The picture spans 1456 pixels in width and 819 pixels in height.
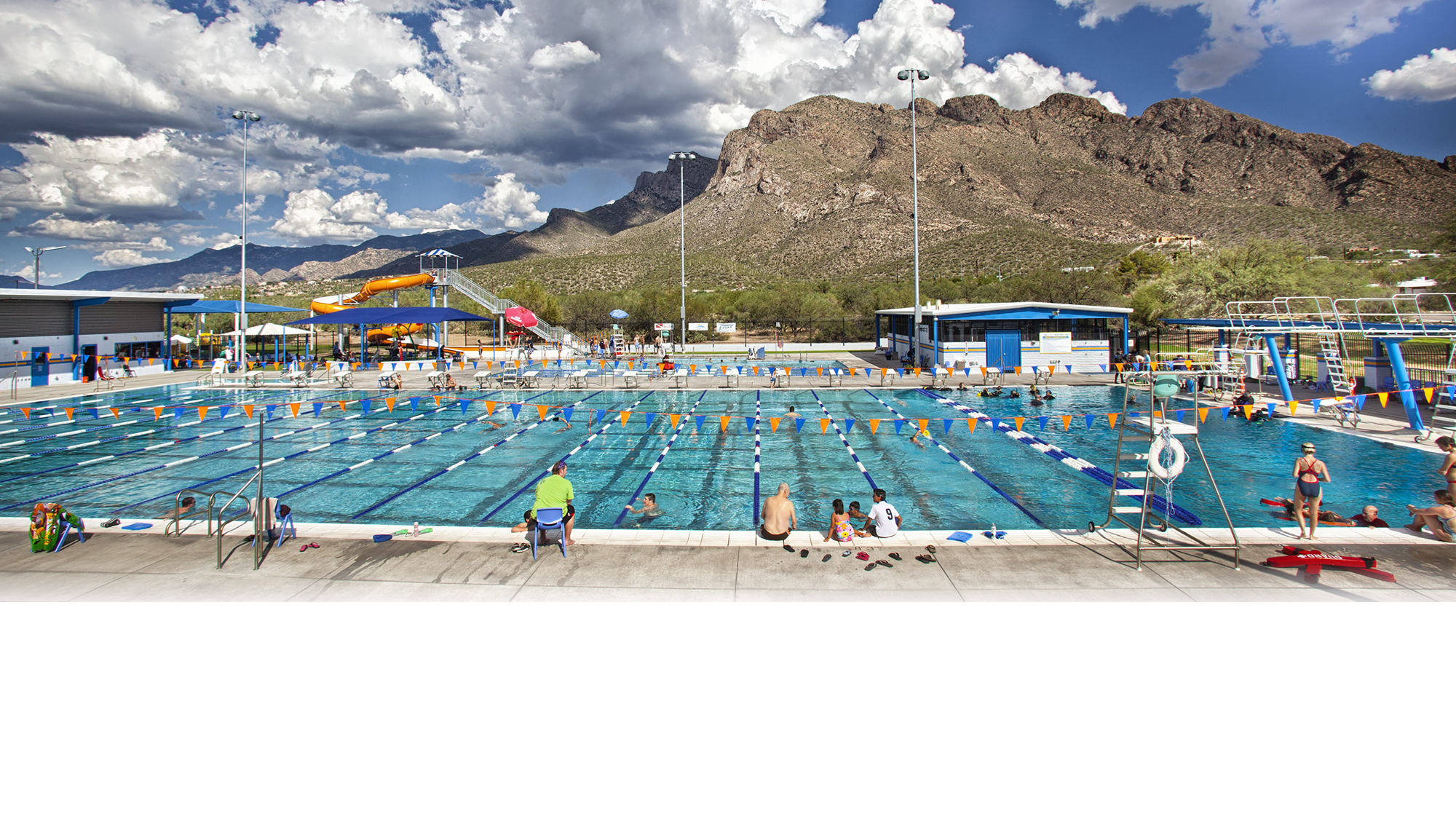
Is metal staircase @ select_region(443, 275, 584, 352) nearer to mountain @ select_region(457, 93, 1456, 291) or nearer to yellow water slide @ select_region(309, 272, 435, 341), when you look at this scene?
yellow water slide @ select_region(309, 272, 435, 341)

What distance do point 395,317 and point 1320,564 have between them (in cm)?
3482

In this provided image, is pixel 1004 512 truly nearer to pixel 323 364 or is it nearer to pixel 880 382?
pixel 880 382

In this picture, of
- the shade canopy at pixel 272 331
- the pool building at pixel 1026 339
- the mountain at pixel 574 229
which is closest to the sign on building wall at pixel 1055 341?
the pool building at pixel 1026 339

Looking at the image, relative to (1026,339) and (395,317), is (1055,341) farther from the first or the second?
(395,317)

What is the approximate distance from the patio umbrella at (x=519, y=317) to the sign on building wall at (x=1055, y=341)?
Answer: 2838cm

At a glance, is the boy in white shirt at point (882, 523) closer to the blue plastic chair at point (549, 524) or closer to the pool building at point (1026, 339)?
the blue plastic chair at point (549, 524)

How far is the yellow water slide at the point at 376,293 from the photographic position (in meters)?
41.8

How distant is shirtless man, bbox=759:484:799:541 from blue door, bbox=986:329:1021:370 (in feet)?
83.4

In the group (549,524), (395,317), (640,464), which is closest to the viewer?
(549,524)

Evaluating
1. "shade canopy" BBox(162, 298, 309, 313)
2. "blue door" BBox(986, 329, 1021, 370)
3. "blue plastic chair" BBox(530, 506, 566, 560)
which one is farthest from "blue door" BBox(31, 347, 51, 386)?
"blue door" BBox(986, 329, 1021, 370)

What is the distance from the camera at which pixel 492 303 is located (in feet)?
139

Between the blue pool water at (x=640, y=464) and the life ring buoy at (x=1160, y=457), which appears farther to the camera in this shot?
the blue pool water at (x=640, y=464)

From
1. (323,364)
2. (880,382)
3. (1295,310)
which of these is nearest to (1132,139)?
(1295,310)

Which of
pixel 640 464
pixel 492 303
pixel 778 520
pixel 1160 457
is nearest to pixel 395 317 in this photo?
pixel 492 303
